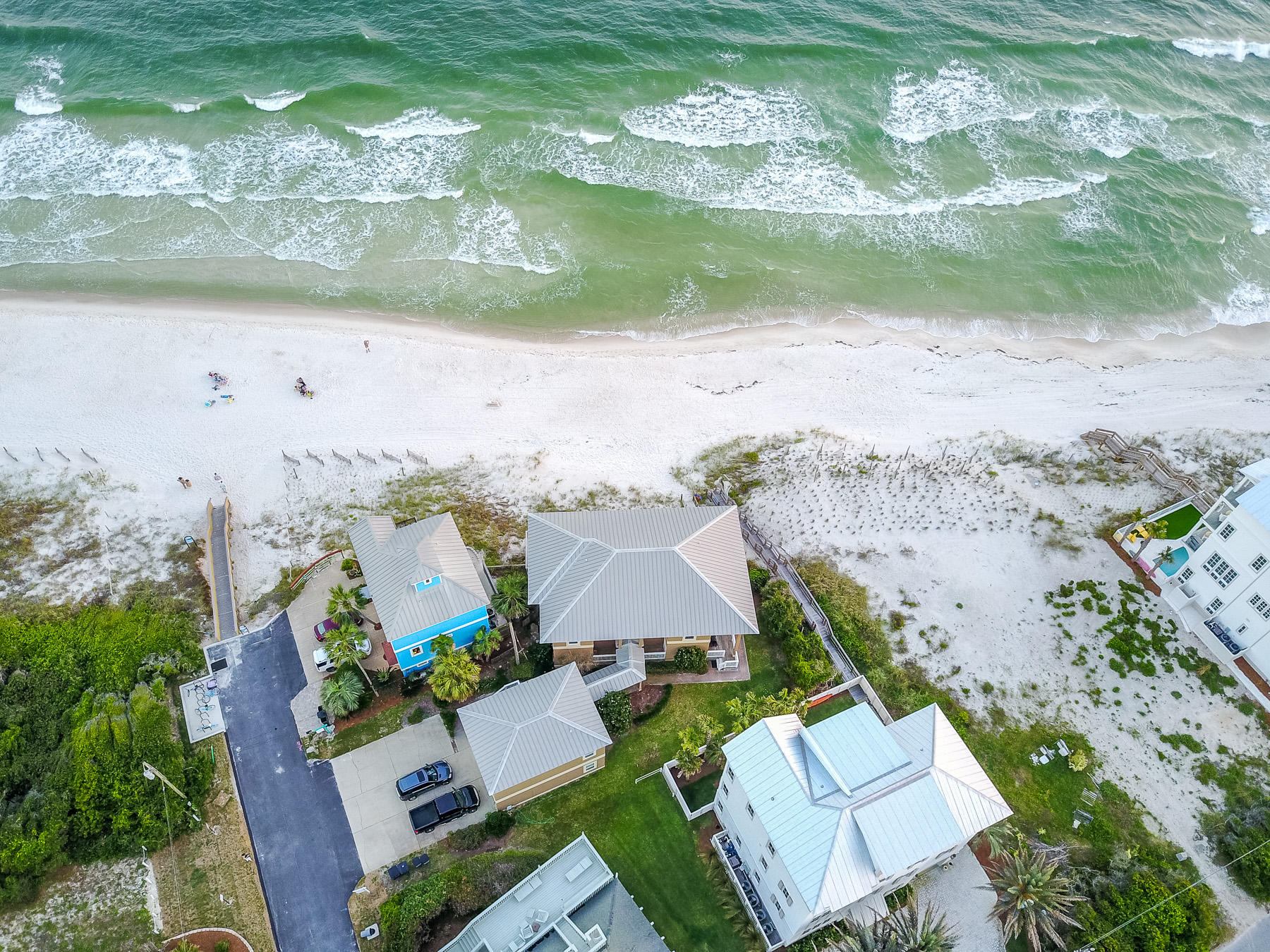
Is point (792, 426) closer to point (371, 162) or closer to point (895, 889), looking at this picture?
point (895, 889)

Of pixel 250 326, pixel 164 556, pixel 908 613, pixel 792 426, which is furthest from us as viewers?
pixel 250 326

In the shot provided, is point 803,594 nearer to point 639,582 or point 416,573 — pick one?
point 639,582

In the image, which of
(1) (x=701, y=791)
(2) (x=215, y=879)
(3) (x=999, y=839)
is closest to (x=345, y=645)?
(2) (x=215, y=879)

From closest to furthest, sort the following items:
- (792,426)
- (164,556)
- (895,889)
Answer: (895,889), (164,556), (792,426)

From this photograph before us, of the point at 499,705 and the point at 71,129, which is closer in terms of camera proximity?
the point at 499,705

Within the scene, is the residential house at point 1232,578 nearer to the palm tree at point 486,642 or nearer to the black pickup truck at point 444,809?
the palm tree at point 486,642

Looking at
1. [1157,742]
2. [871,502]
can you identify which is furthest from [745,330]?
[1157,742]

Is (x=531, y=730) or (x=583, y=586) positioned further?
(x=583, y=586)
